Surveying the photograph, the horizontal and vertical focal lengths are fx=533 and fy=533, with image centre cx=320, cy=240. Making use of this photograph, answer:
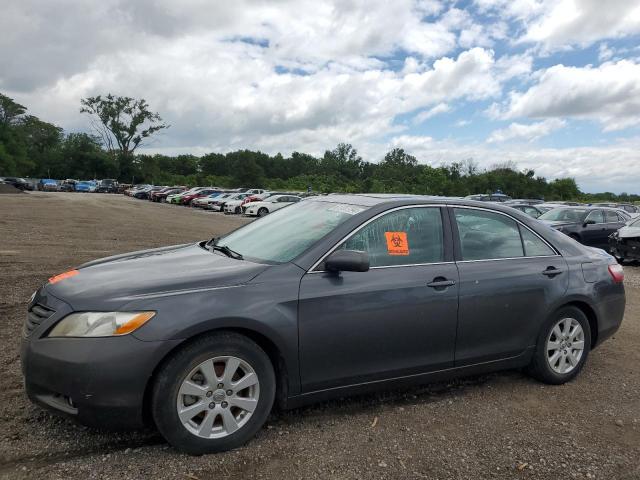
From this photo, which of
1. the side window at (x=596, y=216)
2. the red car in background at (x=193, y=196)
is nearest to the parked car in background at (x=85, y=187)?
the red car in background at (x=193, y=196)

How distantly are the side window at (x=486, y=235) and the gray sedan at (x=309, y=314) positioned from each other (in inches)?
0.5

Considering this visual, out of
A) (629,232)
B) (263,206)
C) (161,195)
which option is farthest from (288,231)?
(161,195)

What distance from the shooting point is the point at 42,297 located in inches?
132

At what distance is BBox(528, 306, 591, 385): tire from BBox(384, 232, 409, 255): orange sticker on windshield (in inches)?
57.2

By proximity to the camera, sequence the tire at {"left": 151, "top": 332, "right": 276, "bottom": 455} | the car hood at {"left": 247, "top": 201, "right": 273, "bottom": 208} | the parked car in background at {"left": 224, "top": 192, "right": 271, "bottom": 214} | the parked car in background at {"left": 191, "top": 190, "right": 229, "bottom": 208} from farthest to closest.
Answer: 1. the parked car in background at {"left": 191, "top": 190, "right": 229, "bottom": 208}
2. the parked car in background at {"left": 224, "top": 192, "right": 271, "bottom": 214}
3. the car hood at {"left": 247, "top": 201, "right": 273, "bottom": 208}
4. the tire at {"left": 151, "top": 332, "right": 276, "bottom": 455}

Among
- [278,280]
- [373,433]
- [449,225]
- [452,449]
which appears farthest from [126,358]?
[449,225]

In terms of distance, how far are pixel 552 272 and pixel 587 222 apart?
12706mm

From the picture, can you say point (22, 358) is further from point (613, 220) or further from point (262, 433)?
point (613, 220)

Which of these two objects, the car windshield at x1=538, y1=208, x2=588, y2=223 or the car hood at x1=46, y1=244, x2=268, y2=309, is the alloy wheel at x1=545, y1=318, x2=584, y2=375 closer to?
the car hood at x1=46, y1=244, x2=268, y2=309

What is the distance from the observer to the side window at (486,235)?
4191 mm

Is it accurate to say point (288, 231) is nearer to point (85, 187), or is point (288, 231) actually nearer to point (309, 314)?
point (309, 314)

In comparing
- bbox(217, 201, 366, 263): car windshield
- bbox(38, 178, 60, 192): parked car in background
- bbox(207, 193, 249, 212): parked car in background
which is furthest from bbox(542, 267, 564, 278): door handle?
bbox(38, 178, 60, 192): parked car in background

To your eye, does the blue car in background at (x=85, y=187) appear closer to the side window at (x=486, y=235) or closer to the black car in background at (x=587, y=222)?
the black car in background at (x=587, y=222)

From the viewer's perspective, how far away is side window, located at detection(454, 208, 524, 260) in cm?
419
